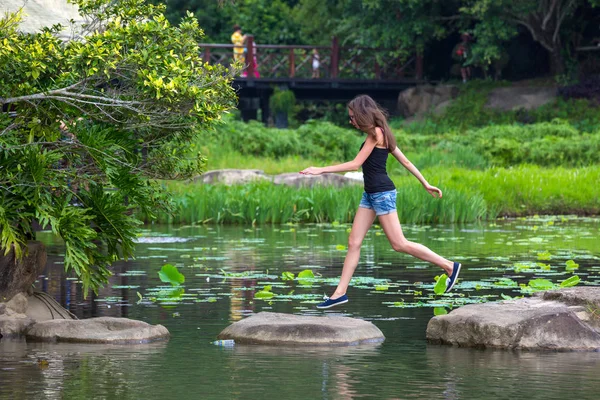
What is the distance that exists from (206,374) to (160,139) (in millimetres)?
3360

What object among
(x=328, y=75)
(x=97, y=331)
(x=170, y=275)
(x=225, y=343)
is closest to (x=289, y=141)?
(x=328, y=75)

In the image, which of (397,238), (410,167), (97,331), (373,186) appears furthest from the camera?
(410,167)

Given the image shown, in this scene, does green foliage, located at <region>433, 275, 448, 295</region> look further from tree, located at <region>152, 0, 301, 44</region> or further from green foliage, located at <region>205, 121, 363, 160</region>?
tree, located at <region>152, 0, 301, 44</region>

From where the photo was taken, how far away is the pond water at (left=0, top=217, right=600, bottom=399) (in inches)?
285

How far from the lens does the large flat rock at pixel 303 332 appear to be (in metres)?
8.89

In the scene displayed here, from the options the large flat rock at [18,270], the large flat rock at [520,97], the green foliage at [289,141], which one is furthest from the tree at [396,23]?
the large flat rock at [18,270]

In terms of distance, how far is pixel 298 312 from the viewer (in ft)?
34.3

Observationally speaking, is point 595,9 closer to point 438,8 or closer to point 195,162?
point 438,8

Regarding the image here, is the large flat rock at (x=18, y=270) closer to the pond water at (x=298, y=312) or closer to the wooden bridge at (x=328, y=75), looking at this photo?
the pond water at (x=298, y=312)

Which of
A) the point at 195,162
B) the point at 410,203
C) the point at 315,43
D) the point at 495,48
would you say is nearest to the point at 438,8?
the point at 495,48

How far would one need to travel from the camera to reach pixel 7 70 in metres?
9.62

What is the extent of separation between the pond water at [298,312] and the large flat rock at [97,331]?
0.50ft

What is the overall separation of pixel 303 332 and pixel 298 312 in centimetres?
155

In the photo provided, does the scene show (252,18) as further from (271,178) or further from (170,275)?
(170,275)
